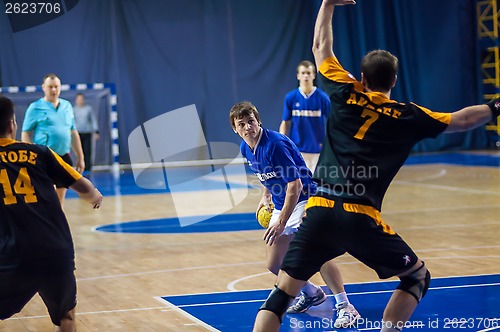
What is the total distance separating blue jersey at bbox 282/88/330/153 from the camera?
11266 millimetres

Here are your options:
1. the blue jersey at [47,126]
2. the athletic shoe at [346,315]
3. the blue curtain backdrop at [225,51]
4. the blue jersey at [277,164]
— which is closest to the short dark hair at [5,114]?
the blue jersey at [277,164]

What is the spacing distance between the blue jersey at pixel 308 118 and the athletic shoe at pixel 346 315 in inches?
206

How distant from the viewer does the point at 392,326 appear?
4.64 m

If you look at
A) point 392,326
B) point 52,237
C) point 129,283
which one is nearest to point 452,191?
point 129,283

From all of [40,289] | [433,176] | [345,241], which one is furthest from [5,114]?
[433,176]

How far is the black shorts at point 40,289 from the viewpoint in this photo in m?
4.27

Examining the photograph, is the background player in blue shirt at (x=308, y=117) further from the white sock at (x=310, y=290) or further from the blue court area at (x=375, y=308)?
the white sock at (x=310, y=290)

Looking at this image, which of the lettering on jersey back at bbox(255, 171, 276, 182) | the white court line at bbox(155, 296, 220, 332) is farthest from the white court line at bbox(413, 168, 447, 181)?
the lettering on jersey back at bbox(255, 171, 276, 182)

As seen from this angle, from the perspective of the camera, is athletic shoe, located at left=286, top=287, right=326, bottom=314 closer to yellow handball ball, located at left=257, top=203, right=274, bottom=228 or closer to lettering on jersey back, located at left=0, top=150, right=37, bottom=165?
yellow handball ball, located at left=257, top=203, right=274, bottom=228

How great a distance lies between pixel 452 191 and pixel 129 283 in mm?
7818

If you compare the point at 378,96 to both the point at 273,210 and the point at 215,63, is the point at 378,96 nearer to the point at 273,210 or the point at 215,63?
the point at 273,210

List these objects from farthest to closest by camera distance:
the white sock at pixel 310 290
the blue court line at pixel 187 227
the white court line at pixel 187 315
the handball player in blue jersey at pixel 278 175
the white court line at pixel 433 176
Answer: the white court line at pixel 433 176 → the blue court line at pixel 187 227 → the white sock at pixel 310 290 → the white court line at pixel 187 315 → the handball player in blue jersey at pixel 278 175

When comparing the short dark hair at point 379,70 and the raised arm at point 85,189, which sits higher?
the short dark hair at point 379,70

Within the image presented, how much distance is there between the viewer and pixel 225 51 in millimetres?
22844
